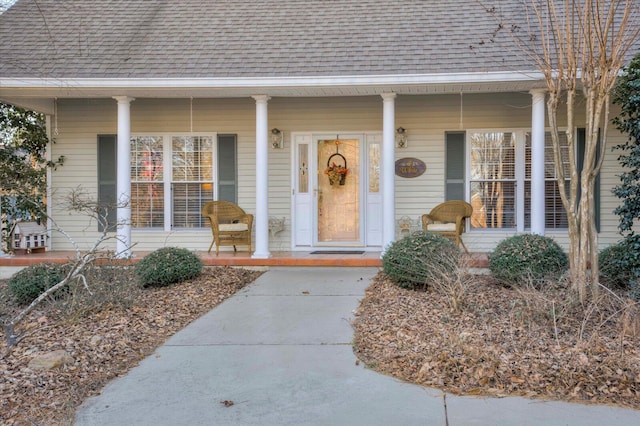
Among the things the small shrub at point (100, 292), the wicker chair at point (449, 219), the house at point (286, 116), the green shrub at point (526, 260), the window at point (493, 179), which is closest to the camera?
the small shrub at point (100, 292)

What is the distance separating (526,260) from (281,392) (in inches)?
160

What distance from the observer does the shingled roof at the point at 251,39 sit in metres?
8.10

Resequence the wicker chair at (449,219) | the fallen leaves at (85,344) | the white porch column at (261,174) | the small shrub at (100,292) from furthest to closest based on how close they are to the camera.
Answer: the wicker chair at (449,219)
the white porch column at (261,174)
the small shrub at (100,292)
the fallen leaves at (85,344)

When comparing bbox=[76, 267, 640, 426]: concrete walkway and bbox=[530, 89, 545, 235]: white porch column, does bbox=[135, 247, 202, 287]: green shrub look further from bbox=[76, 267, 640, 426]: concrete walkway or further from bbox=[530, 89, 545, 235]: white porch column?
bbox=[530, 89, 545, 235]: white porch column

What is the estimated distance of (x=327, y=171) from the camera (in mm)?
9758

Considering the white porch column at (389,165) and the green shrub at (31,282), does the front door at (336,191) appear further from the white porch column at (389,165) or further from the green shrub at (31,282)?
the green shrub at (31,282)

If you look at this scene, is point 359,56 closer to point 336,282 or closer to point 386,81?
point 386,81

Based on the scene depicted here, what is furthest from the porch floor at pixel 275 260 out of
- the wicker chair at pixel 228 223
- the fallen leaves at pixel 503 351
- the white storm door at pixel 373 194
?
the fallen leaves at pixel 503 351

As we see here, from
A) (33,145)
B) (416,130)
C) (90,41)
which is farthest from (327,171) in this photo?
(33,145)

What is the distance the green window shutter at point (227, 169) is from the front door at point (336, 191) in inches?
41.7

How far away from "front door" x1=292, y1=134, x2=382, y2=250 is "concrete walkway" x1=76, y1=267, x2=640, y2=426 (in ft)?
14.1

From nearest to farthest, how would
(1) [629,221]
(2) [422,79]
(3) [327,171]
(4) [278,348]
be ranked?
1. (4) [278,348]
2. (1) [629,221]
3. (2) [422,79]
4. (3) [327,171]

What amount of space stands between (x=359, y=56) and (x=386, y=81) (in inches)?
29.3

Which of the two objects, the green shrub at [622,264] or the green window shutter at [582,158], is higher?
the green window shutter at [582,158]
